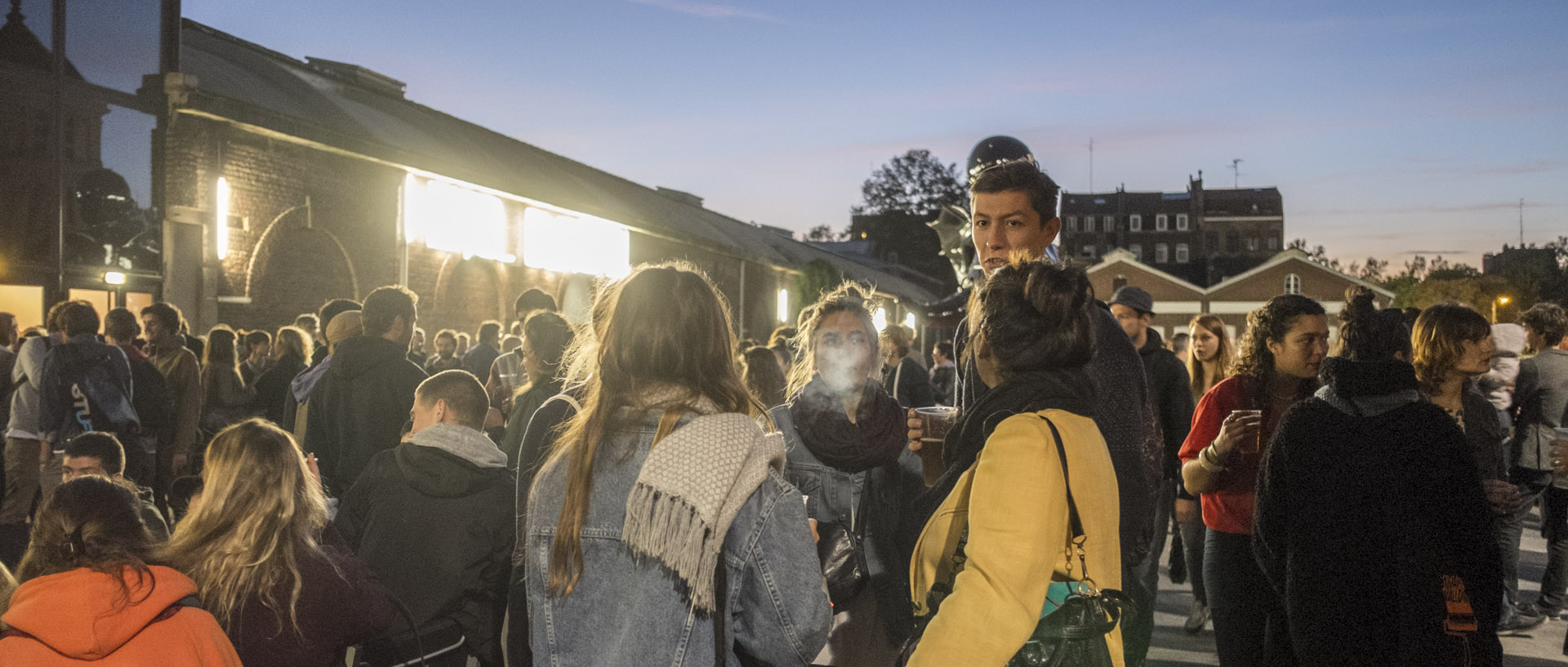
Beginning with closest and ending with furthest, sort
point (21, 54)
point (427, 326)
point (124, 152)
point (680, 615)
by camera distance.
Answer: point (680, 615), point (21, 54), point (124, 152), point (427, 326)

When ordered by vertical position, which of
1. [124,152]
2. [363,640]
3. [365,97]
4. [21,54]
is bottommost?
[363,640]

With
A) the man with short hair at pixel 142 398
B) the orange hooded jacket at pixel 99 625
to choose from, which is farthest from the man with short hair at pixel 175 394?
the orange hooded jacket at pixel 99 625

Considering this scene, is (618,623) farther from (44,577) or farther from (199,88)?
(199,88)

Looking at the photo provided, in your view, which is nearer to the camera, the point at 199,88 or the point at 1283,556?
the point at 1283,556

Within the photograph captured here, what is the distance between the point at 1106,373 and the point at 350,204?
1888 centimetres

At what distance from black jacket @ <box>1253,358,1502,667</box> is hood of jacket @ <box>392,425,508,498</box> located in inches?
115

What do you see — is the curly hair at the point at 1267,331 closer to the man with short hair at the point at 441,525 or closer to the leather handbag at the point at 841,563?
the leather handbag at the point at 841,563

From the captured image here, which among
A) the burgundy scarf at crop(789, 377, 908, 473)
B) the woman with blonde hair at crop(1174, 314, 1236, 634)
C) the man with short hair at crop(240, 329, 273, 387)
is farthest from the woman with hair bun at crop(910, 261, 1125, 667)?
the man with short hair at crop(240, 329, 273, 387)

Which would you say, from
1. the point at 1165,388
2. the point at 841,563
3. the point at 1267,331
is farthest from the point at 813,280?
the point at 841,563

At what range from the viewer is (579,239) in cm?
2716

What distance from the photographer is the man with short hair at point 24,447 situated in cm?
682

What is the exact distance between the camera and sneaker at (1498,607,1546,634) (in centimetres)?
675

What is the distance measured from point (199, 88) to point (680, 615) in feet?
51.7

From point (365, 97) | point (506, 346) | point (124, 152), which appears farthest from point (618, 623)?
point (365, 97)
